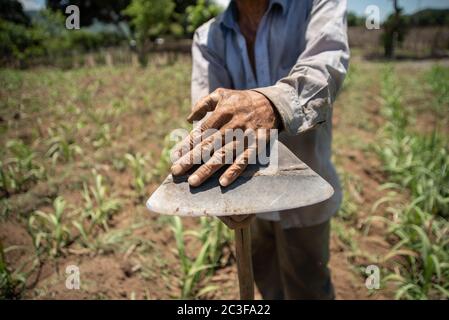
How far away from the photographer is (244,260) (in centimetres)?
110

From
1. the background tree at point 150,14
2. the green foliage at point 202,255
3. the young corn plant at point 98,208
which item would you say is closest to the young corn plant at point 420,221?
the green foliage at point 202,255

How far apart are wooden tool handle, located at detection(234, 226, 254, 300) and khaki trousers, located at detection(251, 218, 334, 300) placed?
2.13 ft

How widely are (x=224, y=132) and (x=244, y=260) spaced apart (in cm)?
49

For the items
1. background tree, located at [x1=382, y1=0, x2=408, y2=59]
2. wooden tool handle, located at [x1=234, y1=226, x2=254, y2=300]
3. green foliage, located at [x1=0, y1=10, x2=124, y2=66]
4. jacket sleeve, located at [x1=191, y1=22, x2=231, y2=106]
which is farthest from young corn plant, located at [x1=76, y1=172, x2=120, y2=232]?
background tree, located at [x1=382, y1=0, x2=408, y2=59]

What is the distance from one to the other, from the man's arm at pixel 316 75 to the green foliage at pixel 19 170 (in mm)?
2941

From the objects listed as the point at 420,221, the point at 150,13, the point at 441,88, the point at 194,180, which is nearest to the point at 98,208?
the point at 194,180

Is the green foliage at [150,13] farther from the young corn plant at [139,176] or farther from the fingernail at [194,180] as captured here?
the fingernail at [194,180]

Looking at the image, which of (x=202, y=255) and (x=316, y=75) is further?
(x=202, y=255)

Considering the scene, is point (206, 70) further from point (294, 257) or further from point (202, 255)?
point (202, 255)

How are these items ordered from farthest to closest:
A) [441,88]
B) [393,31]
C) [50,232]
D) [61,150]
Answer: [393,31]
[441,88]
[61,150]
[50,232]

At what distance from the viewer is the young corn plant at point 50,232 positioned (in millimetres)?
2307

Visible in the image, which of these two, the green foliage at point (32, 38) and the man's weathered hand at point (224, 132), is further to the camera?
the green foliage at point (32, 38)

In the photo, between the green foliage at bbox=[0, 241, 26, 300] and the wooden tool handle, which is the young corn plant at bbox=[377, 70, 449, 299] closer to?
the wooden tool handle

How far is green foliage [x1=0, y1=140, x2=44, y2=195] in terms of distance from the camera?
306 cm
